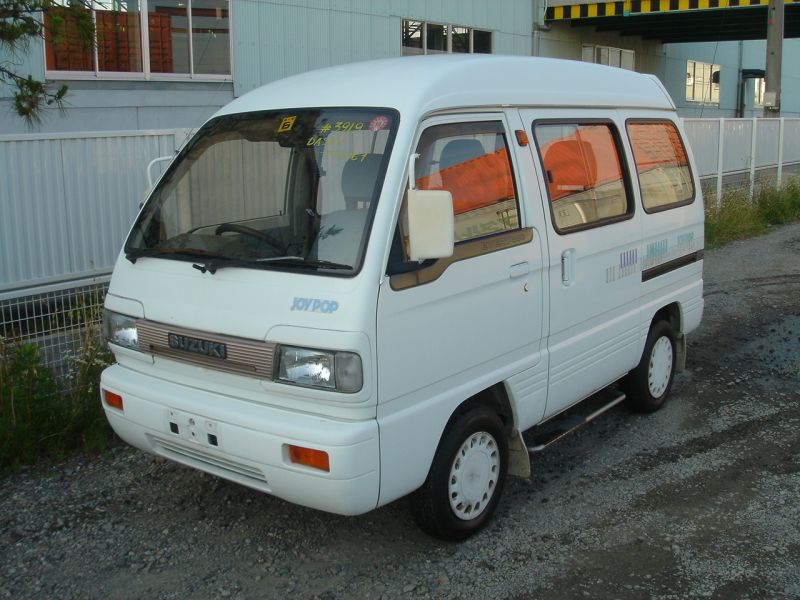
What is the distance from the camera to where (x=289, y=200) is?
4152 millimetres

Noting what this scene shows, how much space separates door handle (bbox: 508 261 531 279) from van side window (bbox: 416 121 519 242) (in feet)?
0.62

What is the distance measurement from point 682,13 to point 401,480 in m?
17.2

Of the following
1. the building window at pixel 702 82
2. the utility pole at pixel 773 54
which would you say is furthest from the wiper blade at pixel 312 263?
the building window at pixel 702 82

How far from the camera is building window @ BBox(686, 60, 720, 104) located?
928 inches

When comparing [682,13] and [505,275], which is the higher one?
[682,13]

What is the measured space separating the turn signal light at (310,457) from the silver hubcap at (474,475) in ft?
2.53

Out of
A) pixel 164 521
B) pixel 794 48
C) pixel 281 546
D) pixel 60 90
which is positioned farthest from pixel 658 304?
pixel 794 48

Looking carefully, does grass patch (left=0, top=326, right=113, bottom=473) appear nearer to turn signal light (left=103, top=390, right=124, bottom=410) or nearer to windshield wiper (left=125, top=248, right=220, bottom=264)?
turn signal light (left=103, top=390, right=124, bottom=410)

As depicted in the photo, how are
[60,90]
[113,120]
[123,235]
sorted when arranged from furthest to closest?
[113,120] < [123,235] < [60,90]

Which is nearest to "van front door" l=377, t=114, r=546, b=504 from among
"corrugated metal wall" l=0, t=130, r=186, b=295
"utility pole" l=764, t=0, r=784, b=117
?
"corrugated metal wall" l=0, t=130, r=186, b=295

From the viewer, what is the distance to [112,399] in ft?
14.2

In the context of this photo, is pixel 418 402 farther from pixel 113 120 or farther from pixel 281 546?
pixel 113 120

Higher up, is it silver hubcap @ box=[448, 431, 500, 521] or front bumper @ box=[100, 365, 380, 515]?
front bumper @ box=[100, 365, 380, 515]

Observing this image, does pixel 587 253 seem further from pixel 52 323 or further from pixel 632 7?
pixel 632 7
